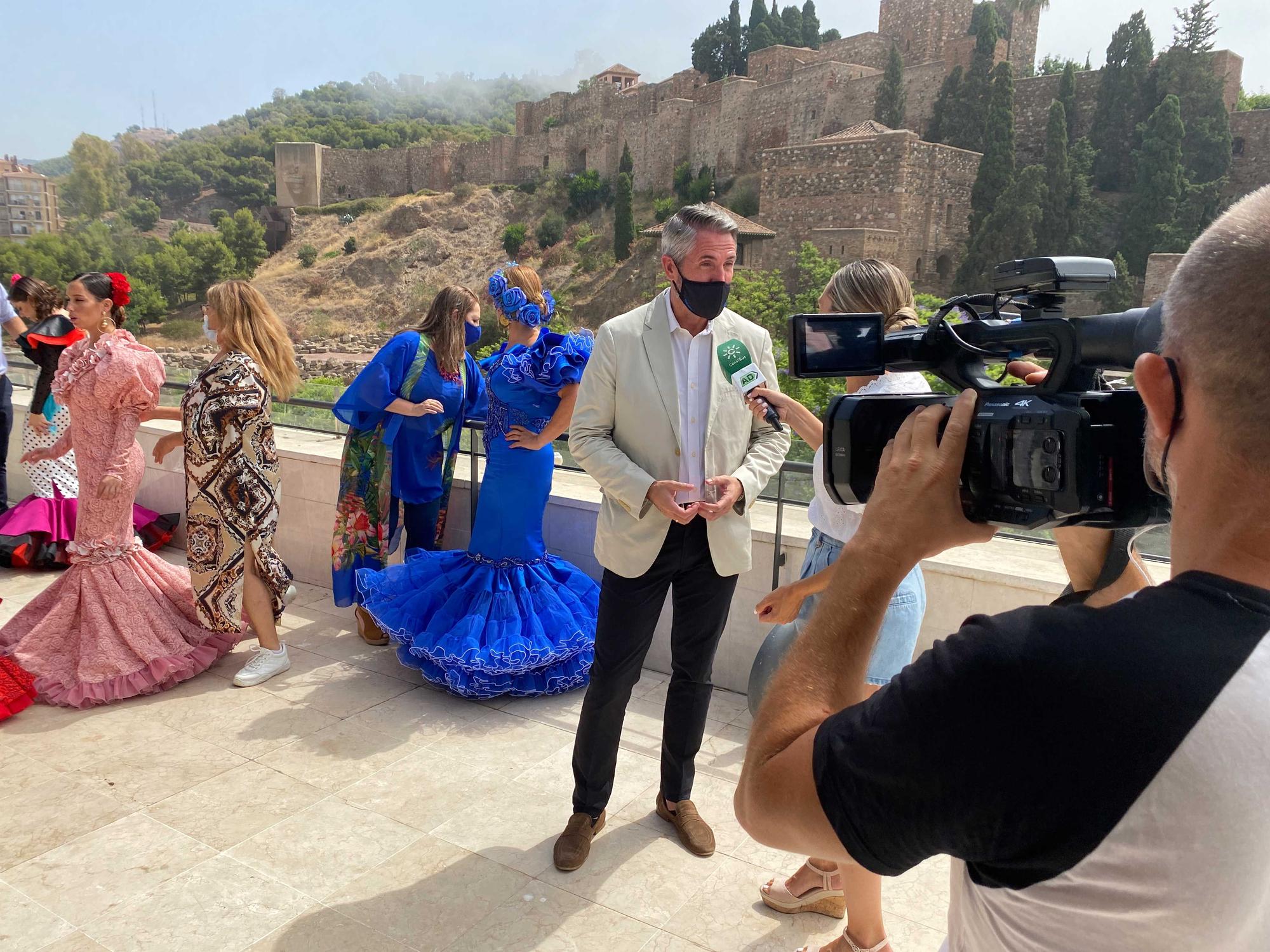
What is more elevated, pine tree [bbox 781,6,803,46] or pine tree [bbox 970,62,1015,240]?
pine tree [bbox 781,6,803,46]

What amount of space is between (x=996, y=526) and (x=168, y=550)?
223 inches

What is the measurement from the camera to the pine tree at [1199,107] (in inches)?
1330

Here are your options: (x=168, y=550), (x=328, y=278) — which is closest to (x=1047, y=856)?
(x=168, y=550)

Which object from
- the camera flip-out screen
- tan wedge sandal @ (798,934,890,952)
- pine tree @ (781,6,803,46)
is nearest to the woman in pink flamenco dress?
tan wedge sandal @ (798,934,890,952)

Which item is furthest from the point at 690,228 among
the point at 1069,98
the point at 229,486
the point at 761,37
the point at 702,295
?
the point at 761,37

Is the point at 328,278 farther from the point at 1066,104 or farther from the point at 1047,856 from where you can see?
the point at 1047,856

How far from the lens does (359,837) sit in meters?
2.64

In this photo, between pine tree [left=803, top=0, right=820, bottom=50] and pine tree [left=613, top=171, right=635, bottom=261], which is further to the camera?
pine tree [left=803, top=0, right=820, bottom=50]

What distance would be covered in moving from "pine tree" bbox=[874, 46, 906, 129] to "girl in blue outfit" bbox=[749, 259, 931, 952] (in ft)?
137

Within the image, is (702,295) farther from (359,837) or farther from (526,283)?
(359,837)

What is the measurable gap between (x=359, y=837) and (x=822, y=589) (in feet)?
5.22

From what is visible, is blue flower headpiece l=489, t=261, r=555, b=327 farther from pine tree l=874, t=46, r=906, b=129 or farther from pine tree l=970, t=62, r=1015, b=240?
pine tree l=874, t=46, r=906, b=129

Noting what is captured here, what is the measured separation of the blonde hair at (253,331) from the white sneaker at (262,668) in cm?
109

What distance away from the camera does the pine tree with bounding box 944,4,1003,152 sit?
37438 mm
